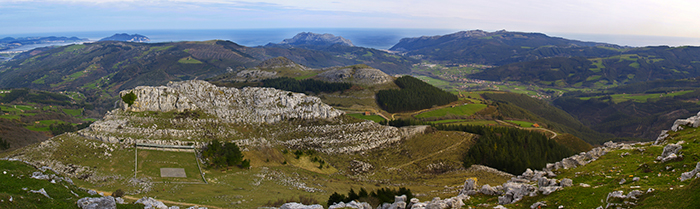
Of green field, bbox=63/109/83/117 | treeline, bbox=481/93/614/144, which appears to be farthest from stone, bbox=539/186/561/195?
green field, bbox=63/109/83/117

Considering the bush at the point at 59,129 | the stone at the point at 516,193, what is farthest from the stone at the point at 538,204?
the bush at the point at 59,129

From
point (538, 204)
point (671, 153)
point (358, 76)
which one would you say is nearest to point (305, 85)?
point (358, 76)

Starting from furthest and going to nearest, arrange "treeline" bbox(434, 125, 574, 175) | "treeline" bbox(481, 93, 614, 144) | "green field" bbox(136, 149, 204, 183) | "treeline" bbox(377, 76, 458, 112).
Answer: "treeline" bbox(481, 93, 614, 144) → "treeline" bbox(377, 76, 458, 112) → "treeline" bbox(434, 125, 574, 175) → "green field" bbox(136, 149, 204, 183)

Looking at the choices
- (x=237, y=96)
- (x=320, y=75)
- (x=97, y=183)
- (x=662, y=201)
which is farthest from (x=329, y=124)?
(x=320, y=75)

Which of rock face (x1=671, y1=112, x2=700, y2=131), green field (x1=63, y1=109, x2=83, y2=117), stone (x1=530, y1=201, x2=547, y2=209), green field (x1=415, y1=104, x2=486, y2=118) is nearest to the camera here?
stone (x1=530, y1=201, x2=547, y2=209)

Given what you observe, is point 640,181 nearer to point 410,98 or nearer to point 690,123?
point 690,123

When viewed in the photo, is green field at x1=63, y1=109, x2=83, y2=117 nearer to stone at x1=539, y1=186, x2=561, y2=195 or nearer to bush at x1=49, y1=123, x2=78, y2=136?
bush at x1=49, y1=123, x2=78, y2=136

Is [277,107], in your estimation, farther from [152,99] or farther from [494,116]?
[494,116]
